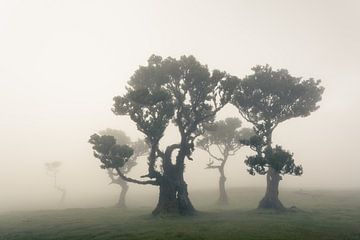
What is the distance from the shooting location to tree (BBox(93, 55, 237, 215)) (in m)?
56.8

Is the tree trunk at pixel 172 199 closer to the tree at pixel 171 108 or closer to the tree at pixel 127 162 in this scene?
the tree at pixel 171 108

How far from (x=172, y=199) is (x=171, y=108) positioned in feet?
51.8

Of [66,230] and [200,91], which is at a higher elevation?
[200,91]

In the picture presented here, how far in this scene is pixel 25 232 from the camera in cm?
4434

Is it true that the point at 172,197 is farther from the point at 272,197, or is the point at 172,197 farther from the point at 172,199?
the point at 272,197

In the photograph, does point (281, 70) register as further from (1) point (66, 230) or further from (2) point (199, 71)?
(1) point (66, 230)

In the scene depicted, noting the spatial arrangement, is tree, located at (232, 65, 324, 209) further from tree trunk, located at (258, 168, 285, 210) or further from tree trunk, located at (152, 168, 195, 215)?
tree trunk, located at (152, 168, 195, 215)

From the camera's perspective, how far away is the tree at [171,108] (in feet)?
186

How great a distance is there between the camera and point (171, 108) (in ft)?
196

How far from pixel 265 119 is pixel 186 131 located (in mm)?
18888

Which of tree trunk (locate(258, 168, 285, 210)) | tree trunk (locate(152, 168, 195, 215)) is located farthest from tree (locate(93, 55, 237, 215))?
tree trunk (locate(258, 168, 285, 210))

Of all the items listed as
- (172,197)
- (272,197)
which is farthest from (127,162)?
(272,197)

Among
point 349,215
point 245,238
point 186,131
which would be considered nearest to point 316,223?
point 349,215

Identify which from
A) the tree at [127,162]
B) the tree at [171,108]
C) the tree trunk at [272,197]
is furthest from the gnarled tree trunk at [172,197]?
the tree at [127,162]
